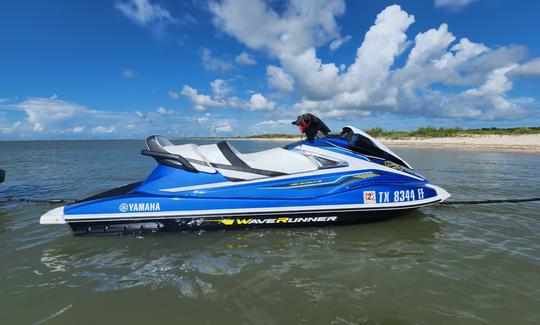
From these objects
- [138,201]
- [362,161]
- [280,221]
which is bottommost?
[280,221]

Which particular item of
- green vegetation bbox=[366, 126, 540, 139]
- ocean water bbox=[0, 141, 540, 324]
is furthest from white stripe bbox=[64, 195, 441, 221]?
green vegetation bbox=[366, 126, 540, 139]

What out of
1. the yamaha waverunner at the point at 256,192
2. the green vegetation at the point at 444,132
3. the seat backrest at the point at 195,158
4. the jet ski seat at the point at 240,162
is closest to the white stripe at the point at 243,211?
the yamaha waverunner at the point at 256,192

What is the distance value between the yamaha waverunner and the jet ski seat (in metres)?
0.01

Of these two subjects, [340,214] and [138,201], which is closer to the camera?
[138,201]

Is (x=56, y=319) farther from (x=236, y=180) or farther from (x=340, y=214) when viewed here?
(x=340, y=214)

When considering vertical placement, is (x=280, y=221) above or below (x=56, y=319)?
above

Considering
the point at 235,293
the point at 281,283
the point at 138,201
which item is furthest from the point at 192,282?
the point at 138,201

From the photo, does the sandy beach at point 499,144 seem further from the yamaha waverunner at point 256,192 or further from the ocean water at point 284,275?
the ocean water at point 284,275

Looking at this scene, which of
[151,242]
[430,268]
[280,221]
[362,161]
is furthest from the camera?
[362,161]

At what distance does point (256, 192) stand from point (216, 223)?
720 mm

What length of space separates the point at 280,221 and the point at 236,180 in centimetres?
89

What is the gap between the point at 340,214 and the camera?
4.35 metres

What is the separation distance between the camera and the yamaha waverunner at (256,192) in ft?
13.1

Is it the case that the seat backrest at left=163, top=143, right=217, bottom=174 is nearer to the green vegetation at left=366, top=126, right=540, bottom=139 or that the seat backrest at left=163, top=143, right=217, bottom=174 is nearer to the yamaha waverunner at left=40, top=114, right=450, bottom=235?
the yamaha waverunner at left=40, top=114, right=450, bottom=235
